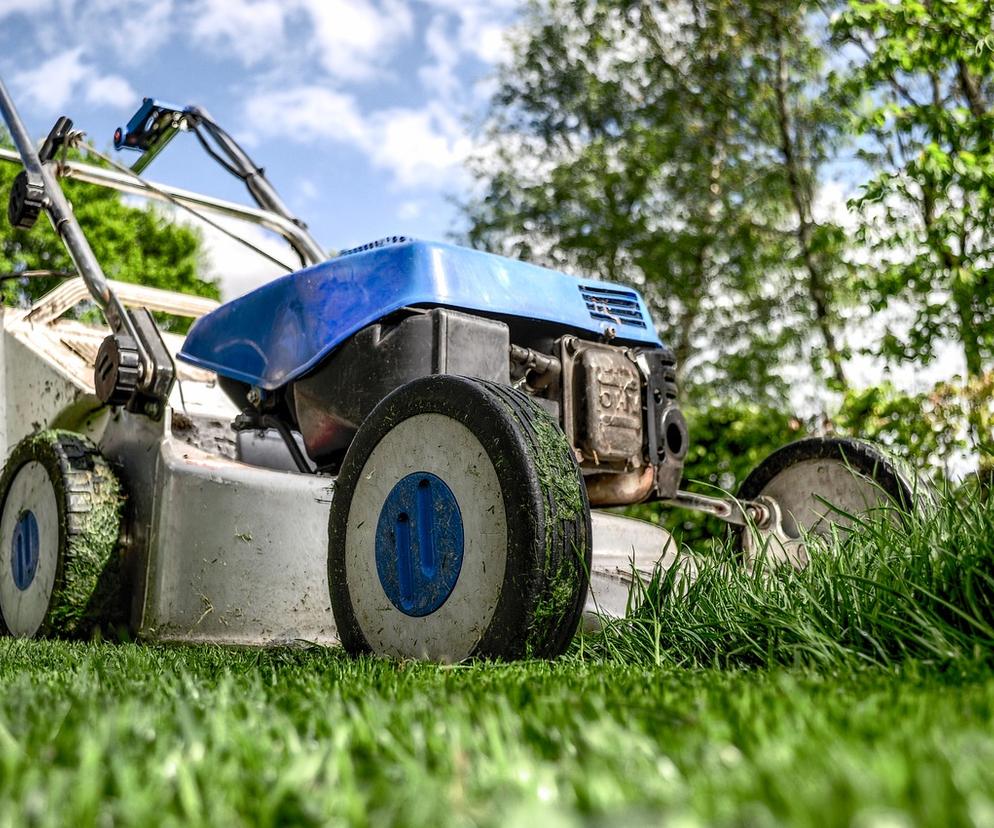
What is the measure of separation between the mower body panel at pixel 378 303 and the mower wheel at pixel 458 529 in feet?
1.71

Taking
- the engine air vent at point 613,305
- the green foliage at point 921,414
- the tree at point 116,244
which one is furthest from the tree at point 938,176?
the tree at point 116,244

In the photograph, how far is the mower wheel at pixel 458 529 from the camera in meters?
1.78

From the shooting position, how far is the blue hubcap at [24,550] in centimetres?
309

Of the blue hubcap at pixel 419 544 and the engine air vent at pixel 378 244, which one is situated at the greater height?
the engine air vent at pixel 378 244

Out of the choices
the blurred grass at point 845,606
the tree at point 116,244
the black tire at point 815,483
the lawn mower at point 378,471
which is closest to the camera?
the blurred grass at point 845,606

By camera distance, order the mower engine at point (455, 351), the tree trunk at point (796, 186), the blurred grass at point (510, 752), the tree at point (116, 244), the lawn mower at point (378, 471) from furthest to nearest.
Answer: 1. the tree at point (116, 244)
2. the tree trunk at point (796, 186)
3. the mower engine at point (455, 351)
4. the lawn mower at point (378, 471)
5. the blurred grass at point (510, 752)

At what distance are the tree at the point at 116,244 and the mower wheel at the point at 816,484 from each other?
14171mm

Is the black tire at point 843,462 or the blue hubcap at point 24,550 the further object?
the blue hubcap at point 24,550

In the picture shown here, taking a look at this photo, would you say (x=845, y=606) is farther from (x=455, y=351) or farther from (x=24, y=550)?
(x=24, y=550)

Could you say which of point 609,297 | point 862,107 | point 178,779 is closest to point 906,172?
point 862,107

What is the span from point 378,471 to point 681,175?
15.3 m

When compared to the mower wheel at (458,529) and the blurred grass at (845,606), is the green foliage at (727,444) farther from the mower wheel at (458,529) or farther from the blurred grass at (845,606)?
the mower wheel at (458,529)

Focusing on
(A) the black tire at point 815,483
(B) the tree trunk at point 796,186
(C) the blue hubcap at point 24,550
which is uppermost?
(B) the tree trunk at point 796,186

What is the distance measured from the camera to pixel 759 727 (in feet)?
3.11
